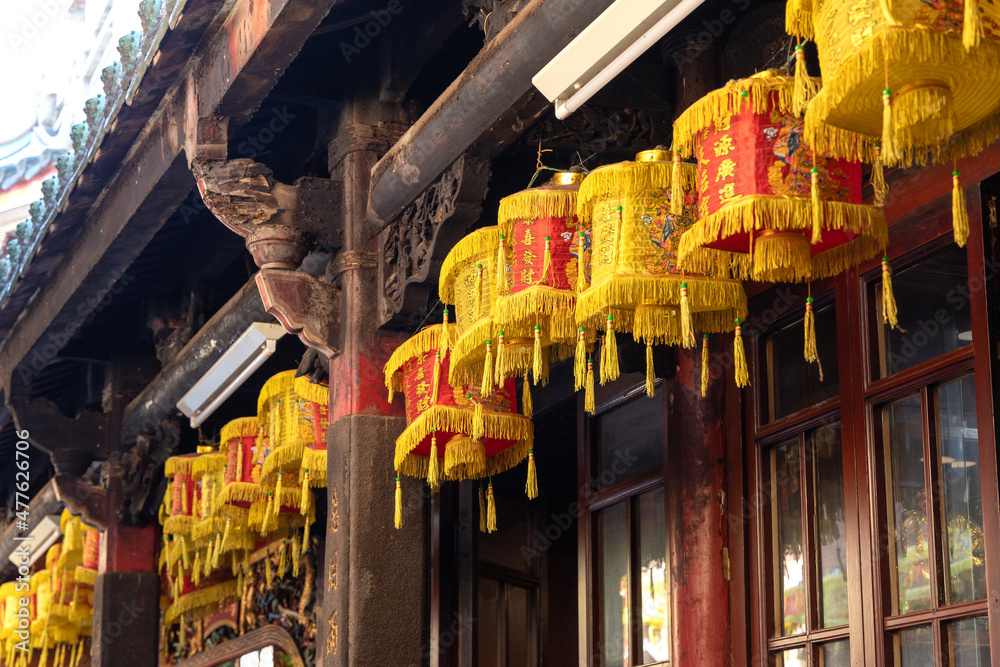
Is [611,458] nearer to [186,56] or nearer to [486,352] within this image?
[486,352]

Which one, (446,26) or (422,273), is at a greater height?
(446,26)

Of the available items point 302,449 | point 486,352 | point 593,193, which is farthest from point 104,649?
point 593,193

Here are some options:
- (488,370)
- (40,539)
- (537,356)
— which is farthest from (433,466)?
(40,539)

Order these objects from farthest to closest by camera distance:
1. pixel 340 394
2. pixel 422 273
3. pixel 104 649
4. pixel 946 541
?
1. pixel 104 649
2. pixel 340 394
3. pixel 422 273
4. pixel 946 541

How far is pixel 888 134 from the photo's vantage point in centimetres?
248

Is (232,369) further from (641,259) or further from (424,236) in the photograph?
(641,259)

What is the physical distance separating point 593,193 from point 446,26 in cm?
163

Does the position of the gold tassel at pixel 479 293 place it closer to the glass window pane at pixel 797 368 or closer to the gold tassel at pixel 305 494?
the glass window pane at pixel 797 368

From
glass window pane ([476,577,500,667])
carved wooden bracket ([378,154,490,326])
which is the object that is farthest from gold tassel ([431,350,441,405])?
glass window pane ([476,577,500,667])

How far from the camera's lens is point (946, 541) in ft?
11.6

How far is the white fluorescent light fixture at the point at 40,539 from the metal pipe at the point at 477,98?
20.6ft

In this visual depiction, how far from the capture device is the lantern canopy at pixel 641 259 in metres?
3.48

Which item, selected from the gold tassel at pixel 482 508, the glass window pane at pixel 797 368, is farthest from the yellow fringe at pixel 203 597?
the glass window pane at pixel 797 368

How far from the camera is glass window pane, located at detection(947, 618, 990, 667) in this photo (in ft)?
11.0
